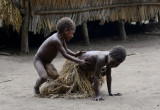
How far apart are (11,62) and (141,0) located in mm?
5380

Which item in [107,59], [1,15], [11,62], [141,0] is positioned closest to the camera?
[107,59]

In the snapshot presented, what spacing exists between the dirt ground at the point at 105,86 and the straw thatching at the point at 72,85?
20 centimetres

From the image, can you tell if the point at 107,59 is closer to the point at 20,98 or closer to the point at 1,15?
the point at 20,98

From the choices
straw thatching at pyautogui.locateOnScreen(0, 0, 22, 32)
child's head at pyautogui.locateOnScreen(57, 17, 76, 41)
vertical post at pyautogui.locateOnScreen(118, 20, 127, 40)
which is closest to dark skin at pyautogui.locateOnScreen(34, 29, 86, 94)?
child's head at pyautogui.locateOnScreen(57, 17, 76, 41)

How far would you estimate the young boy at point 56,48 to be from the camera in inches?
190

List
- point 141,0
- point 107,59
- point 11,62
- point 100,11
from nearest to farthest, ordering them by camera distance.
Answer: point 107,59, point 11,62, point 100,11, point 141,0

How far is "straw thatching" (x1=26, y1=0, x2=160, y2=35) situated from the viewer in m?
9.45

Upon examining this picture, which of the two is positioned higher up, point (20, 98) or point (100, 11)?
point (100, 11)

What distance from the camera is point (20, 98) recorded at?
4.77m

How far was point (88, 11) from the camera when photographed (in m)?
10.5

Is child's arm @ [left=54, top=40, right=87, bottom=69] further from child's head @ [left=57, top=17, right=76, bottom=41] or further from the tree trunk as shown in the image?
the tree trunk

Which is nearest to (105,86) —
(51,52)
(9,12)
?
(51,52)

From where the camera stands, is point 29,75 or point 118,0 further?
point 118,0

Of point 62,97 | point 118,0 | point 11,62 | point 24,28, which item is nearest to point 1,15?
point 24,28
